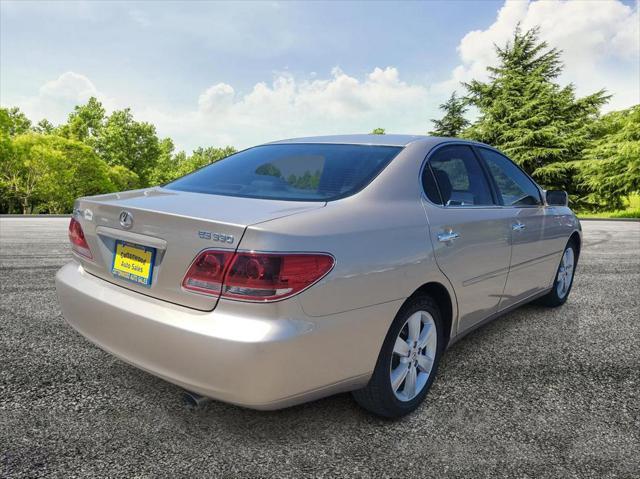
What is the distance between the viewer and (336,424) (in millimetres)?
2432

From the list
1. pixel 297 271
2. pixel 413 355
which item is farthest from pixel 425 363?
pixel 297 271

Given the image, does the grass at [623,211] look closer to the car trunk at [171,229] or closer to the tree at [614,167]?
the tree at [614,167]

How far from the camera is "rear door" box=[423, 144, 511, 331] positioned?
270 centimetres

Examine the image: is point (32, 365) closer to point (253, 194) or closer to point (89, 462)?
point (89, 462)

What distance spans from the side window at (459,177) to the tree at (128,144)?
2034 inches

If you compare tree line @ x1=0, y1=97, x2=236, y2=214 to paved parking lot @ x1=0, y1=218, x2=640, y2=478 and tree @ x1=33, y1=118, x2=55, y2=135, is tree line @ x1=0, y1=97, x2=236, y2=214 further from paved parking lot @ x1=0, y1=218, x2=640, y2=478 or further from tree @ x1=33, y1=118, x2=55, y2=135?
paved parking lot @ x1=0, y1=218, x2=640, y2=478

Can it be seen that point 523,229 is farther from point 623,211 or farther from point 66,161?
point 66,161

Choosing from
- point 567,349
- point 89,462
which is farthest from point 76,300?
point 567,349

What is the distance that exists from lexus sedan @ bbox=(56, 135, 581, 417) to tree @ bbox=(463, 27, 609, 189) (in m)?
29.5

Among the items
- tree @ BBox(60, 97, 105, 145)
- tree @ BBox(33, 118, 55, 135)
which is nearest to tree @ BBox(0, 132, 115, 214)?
tree @ BBox(60, 97, 105, 145)

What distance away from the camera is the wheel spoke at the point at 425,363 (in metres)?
2.65

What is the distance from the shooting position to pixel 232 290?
74.4 inches

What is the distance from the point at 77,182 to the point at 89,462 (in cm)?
3833

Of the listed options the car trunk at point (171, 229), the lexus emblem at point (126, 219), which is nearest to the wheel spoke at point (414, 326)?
the car trunk at point (171, 229)
